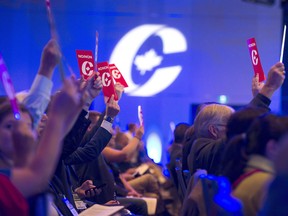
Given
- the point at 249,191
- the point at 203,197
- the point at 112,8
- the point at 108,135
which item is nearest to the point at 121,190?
Answer: the point at 108,135

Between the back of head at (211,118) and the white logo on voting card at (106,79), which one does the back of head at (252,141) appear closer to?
the back of head at (211,118)

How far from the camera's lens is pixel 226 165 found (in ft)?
7.95

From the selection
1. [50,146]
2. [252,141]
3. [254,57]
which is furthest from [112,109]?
[50,146]

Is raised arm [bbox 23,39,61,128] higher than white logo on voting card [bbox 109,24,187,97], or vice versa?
raised arm [bbox 23,39,61,128]

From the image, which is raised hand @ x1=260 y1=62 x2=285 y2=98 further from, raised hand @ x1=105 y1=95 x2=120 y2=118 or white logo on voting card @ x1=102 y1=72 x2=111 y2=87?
white logo on voting card @ x1=102 y1=72 x2=111 y2=87

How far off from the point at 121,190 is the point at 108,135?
7.33 feet

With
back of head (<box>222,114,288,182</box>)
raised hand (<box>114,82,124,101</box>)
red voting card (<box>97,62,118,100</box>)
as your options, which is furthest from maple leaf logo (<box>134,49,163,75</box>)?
back of head (<box>222,114,288,182</box>)

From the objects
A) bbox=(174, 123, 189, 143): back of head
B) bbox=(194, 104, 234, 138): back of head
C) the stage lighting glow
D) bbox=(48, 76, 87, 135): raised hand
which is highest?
bbox=(48, 76, 87, 135): raised hand

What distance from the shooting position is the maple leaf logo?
435 inches

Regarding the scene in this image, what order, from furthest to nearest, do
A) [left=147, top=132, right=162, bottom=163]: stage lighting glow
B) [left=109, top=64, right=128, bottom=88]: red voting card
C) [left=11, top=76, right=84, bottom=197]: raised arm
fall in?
[left=147, top=132, right=162, bottom=163]: stage lighting glow < [left=109, top=64, right=128, bottom=88]: red voting card < [left=11, top=76, right=84, bottom=197]: raised arm

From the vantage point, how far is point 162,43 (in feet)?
36.7

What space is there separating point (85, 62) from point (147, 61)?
6888 mm

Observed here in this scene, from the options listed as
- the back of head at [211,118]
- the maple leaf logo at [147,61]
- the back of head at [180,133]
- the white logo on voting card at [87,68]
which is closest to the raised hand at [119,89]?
the white logo on voting card at [87,68]

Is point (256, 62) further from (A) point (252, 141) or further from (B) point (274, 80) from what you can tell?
(A) point (252, 141)
